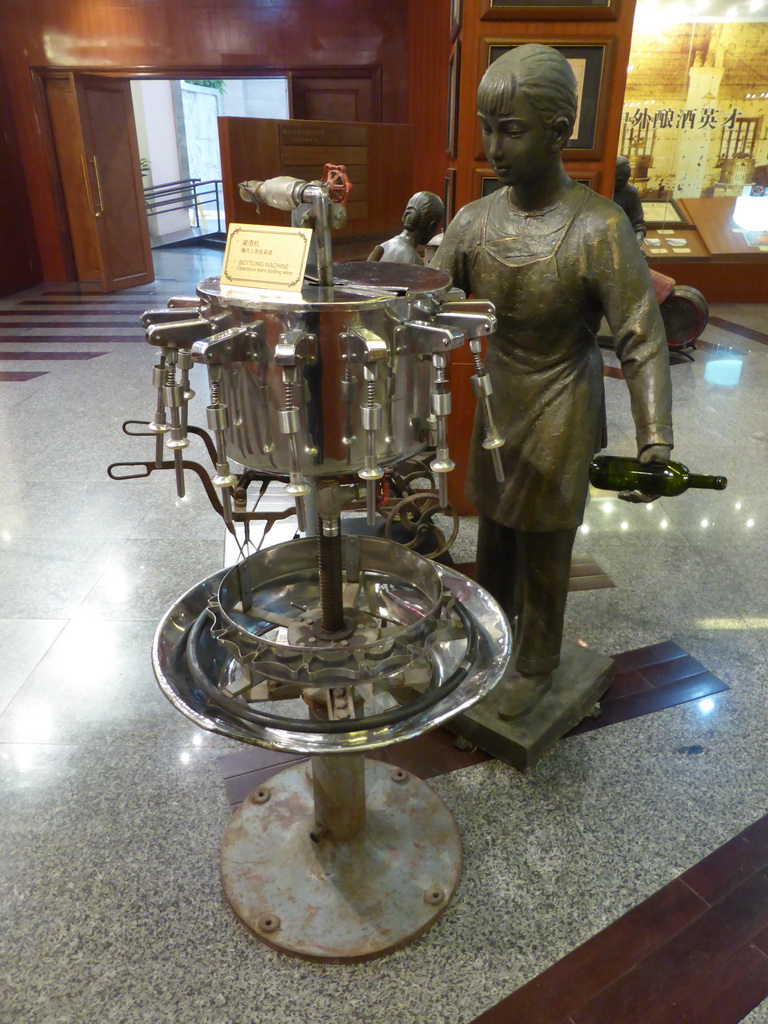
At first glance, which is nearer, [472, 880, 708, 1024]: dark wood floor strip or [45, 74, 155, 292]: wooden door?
[472, 880, 708, 1024]: dark wood floor strip

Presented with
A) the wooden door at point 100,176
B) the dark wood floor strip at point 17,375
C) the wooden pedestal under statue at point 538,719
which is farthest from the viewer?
the wooden door at point 100,176

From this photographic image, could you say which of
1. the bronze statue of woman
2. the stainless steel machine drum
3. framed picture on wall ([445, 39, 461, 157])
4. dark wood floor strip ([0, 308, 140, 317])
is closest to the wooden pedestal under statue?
the bronze statue of woman

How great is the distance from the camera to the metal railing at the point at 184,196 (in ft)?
43.8

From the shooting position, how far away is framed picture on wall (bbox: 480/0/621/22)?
8.21 ft

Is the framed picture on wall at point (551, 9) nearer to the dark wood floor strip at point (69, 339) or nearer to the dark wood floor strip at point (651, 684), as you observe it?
the dark wood floor strip at point (651, 684)

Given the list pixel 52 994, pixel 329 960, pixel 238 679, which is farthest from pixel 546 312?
pixel 52 994

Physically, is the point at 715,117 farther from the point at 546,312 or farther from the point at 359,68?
the point at 546,312

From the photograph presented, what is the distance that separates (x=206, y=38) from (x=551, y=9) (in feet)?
21.8

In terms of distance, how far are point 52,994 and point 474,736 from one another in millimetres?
1153

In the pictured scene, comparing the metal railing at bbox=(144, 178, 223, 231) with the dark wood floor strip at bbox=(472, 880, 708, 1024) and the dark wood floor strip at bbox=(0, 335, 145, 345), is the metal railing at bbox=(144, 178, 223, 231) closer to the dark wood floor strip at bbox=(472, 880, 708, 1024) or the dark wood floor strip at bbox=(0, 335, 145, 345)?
the dark wood floor strip at bbox=(0, 335, 145, 345)

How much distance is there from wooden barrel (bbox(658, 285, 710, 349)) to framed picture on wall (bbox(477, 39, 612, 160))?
344 centimetres

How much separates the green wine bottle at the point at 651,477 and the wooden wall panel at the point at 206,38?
281 inches

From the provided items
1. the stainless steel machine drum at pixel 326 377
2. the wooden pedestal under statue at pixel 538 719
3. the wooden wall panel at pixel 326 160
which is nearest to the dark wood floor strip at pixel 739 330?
the wooden wall panel at pixel 326 160

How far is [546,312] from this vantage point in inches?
59.9
